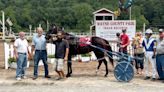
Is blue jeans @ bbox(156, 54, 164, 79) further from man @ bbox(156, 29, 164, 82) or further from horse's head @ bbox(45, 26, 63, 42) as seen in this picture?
horse's head @ bbox(45, 26, 63, 42)

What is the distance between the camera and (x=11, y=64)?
53.3 feet

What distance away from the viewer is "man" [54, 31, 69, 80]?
42.4ft

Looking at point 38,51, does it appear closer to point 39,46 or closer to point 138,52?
point 39,46

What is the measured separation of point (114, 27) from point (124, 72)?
19.4 feet

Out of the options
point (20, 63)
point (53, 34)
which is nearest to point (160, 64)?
point (53, 34)

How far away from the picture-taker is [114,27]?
1819 cm

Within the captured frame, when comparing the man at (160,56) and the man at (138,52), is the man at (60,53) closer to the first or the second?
the man at (138,52)

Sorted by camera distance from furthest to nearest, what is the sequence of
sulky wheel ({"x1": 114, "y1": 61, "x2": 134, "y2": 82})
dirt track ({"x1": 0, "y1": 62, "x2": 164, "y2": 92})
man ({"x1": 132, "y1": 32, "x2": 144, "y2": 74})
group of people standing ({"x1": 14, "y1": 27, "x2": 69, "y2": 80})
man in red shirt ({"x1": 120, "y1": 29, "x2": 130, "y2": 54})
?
man in red shirt ({"x1": 120, "y1": 29, "x2": 130, "y2": 54}) → man ({"x1": 132, "y1": 32, "x2": 144, "y2": 74}) → group of people standing ({"x1": 14, "y1": 27, "x2": 69, "y2": 80}) → sulky wheel ({"x1": 114, "y1": 61, "x2": 134, "y2": 82}) → dirt track ({"x1": 0, "y1": 62, "x2": 164, "y2": 92})

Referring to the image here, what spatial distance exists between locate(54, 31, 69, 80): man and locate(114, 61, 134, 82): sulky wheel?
1824 mm

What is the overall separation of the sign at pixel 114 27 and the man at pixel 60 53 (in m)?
5.28

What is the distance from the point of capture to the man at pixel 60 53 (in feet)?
42.4

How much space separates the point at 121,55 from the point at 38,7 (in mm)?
102124

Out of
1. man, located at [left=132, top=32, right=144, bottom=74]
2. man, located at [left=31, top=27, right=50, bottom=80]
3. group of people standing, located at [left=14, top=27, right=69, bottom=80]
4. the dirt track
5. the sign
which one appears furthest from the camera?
the sign

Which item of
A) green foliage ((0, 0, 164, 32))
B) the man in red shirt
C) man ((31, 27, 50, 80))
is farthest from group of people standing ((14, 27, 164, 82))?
green foliage ((0, 0, 164, 32))
